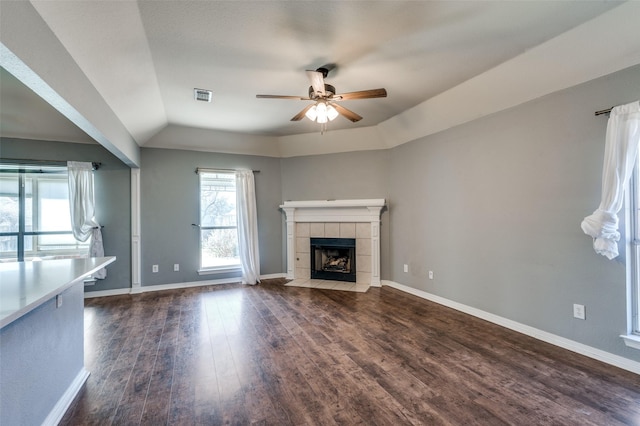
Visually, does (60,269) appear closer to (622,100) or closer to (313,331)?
(313,331)

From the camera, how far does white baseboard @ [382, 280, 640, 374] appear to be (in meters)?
2.28

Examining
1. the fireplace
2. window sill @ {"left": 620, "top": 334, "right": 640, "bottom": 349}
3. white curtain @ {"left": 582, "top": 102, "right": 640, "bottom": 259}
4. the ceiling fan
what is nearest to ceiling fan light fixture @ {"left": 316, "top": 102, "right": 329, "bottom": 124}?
the ceiling fan

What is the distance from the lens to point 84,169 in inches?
167

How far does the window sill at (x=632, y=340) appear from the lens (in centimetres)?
219

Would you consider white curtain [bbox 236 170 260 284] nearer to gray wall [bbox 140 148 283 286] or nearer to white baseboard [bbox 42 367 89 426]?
gray wall [bbox 140 148 283 286]

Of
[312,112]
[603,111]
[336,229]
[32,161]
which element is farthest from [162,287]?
[603,111]

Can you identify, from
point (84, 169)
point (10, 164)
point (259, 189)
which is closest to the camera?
point (10, 164)

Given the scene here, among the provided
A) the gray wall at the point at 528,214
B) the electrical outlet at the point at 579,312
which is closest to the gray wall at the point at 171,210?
the gray wall at the point at 528,214

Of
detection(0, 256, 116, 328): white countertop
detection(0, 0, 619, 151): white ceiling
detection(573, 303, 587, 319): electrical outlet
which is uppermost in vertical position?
detection(0, 0, 619, 151): white ceiling

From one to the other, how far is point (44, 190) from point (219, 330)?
354cm

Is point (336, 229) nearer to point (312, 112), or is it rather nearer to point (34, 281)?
point (312, 112)

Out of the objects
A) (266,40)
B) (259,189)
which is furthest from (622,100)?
(259,189)

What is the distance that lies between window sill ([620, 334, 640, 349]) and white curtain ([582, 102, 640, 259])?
635 millimetres

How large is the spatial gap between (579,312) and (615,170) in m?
1.28
